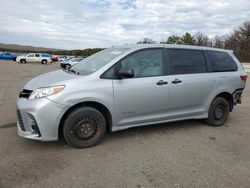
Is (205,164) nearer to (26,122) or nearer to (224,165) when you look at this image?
(224,165)

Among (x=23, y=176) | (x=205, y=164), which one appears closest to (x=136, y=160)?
(x=205, y=164)

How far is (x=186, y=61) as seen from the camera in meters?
4.57

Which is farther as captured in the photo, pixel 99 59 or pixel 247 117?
pixel 247 117

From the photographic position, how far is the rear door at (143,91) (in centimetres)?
383

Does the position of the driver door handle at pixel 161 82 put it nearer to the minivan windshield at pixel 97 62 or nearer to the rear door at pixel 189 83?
the rear door at pixel 189 83

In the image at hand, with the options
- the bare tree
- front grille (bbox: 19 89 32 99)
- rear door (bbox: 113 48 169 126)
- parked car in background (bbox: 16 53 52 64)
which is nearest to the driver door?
parked car in background (bbox: 16 53 52 64)

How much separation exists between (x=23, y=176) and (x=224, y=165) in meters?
2.81

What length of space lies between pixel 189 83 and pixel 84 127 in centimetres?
223

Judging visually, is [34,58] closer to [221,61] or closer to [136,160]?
[221,61]

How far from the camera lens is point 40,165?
3141 millimetres

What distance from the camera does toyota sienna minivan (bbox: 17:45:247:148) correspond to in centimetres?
344

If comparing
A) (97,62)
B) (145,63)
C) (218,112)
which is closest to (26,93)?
(97,62)

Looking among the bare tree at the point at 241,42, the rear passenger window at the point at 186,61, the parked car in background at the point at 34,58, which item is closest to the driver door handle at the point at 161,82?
the rear passenger window at the point at 186,61

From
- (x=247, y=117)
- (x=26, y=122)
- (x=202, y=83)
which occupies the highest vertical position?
(x=202, y=83)
